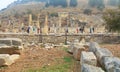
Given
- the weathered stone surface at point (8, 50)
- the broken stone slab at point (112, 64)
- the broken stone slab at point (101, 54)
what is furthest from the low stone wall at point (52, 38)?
the broken stone slab at point (112, 64)

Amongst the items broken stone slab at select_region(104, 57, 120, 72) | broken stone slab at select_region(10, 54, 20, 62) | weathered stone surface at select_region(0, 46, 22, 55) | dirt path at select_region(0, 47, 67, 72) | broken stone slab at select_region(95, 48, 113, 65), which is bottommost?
dirt path at select_region(0, 47, 67, 72)

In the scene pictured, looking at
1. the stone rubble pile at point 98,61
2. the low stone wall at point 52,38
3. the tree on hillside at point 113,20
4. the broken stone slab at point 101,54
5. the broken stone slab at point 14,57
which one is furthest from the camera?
the low stone wall at point 52,38

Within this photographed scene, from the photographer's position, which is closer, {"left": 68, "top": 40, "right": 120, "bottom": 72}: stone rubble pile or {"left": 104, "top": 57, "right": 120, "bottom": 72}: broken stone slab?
{"left": 104, "top": 57, "right": 120, "bottom": 72}: broken stone slab

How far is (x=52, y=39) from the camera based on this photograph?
4800 cm

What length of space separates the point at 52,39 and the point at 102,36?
7343mm

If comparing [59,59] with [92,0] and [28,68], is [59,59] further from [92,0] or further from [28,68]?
[92,0]

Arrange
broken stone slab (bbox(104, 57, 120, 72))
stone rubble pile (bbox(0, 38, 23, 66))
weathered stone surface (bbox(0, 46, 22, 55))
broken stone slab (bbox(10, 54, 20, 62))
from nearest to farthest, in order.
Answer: broken stone slab (bbox(104, 57, 120, 72)) < stone rubble pile (bbox(0, 38, 23, 66)) < broken stone slab (bbox(10, 54, 20, 62)) < weathered stone surface (bbox(0, 46, 22, 55))

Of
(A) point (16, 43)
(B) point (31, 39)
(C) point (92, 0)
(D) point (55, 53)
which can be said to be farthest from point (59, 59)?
(C) point (92, 0)

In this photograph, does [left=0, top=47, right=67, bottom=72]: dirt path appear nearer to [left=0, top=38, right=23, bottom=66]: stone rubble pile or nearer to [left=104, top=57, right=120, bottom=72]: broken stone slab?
[left=0, top=38, right=23, bottom=66]: stone rubble pile

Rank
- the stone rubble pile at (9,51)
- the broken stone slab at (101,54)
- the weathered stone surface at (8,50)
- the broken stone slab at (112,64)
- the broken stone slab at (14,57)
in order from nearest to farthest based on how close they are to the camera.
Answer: the broken stone slab at (112,64), the broken stone slab at (101,54), the stone rubble pile at (9,51), the broken stone slab at (14,57), the weathered stone surface at (8,50)

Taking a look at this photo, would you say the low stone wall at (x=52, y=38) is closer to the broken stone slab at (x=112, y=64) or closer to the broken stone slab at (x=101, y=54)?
the broken stone slab at (x=101, y=54)

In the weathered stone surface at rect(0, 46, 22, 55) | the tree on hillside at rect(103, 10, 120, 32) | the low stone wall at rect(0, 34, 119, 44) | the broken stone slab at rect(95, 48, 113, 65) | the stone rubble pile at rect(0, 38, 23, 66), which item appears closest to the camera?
the broken stone slab at rect(95, 48, 113, 65)

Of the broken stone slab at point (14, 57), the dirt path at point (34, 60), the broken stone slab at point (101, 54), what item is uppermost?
the broken stone slab at point (101, 54)

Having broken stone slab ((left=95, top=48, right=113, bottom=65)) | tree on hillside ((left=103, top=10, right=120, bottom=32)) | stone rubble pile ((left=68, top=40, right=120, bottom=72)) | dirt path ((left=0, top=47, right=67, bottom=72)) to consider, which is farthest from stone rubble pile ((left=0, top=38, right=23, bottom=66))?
tree on hillside ((left=103, top=10, right=120, bottom=32))
